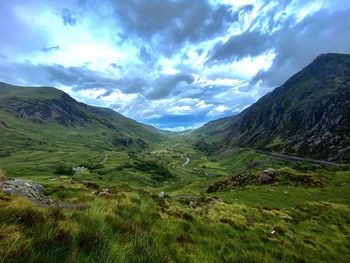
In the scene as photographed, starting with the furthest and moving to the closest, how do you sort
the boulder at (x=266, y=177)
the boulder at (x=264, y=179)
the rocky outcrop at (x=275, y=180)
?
the boulder at (x=266, y=177) → the boulder at (x=264, y=179) → the rocky outcrop at (x=275, y=180)

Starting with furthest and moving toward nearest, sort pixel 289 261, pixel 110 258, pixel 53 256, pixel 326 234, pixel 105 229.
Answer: pixel 326 234
pixel 289 261
pixel 105 229
pixel 110 258
pixel 53 256

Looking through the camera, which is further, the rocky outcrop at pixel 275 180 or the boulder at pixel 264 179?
the boulder at pixel 264 179

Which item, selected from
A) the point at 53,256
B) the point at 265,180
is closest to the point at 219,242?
the point at 53,256

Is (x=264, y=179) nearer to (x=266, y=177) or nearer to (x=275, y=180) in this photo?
(x=266, y=177)

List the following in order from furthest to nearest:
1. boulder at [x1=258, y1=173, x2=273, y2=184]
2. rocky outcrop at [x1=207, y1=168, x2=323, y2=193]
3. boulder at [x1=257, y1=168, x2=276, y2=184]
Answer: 1. boulder at [x1=257, y1=168, x2=276, y2=184]
2. boulder at [x1=258, y1=173, x2=273, y2=184]
3. rocky outcrop at [x1=207, y1=168, x2=323, y2=193]

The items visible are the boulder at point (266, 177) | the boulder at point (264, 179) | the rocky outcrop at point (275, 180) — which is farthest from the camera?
the boulder at point (266, 177)

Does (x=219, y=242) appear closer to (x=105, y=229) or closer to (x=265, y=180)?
(x=105, y=229)

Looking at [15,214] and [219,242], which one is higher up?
[15,214]

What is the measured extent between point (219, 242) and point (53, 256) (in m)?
7.16

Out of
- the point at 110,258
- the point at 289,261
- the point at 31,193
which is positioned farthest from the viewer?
the point at 31,193

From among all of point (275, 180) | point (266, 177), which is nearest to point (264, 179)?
point (266, 177)

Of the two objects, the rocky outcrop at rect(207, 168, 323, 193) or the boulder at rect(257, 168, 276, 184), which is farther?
the boulder at rect(257, 168, 276, 184)

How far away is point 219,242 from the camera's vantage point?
10.7 meters

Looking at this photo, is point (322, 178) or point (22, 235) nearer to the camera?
point (22, 235)
